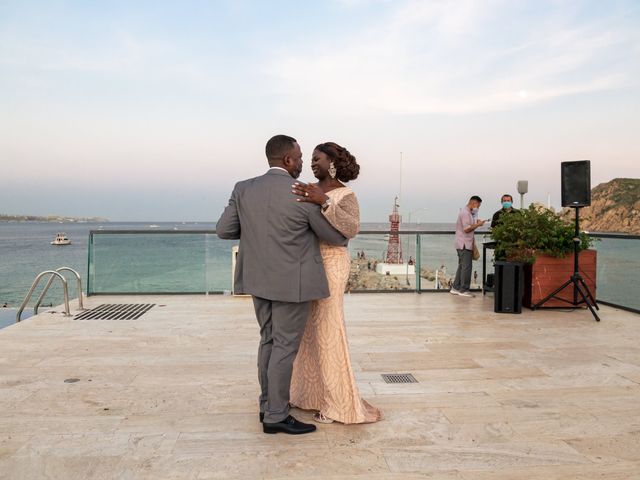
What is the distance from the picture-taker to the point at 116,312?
580cm

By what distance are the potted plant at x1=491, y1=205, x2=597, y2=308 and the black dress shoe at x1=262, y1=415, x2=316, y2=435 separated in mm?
4322

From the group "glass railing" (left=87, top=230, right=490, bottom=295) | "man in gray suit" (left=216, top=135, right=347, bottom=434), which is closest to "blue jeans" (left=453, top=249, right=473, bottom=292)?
"glass railing" (left=87, top=230, right=490, bottom=295)

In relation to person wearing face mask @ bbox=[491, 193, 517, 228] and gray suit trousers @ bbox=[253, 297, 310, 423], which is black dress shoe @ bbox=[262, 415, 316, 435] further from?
person wearing face mask @ bbox=[491, 193, 517, 228]

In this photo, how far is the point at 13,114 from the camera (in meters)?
23.0

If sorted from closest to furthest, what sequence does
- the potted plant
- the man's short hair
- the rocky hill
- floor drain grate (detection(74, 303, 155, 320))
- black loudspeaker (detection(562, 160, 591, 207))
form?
the man's short hair < floor drain grate (detection(74, 303, 155, 320)) < black loudspeaker (detection(562, 160, 591, 207)) < the potted plant < the rocky hill

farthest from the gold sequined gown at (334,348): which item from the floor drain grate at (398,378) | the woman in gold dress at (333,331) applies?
the floor drain grate at (398,378)

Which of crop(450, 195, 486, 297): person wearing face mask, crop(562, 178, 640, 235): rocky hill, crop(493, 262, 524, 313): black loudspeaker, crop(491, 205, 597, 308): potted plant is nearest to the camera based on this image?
crop(493, 262, 524, 313): black loudspeaker

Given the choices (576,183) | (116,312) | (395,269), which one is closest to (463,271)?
(395,269)

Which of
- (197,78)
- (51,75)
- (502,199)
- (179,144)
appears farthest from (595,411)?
(179,144)

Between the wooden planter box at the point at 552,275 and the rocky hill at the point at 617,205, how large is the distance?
3365 cm

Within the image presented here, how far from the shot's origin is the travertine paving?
214cm

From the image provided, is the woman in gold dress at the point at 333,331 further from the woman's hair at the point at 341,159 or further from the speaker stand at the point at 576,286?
the speaker stand at the point at 576,286

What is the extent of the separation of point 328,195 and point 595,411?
1842 mm

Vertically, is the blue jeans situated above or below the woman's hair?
below
